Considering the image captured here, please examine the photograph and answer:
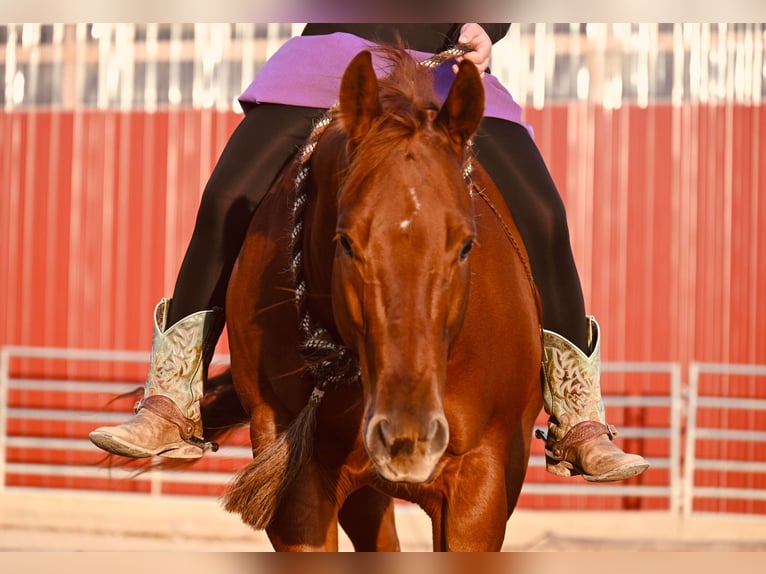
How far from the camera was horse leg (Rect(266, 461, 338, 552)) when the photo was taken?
3436mm

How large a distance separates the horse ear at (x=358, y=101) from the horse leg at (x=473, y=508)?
1.13 meters

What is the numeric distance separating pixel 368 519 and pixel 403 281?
2415mm

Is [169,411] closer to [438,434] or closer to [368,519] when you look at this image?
[368,519]

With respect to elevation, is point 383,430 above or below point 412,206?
below

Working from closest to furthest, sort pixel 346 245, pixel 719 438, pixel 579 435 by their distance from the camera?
1. pixel 346 245
2. pixel 579 435
3. pixel 719 438

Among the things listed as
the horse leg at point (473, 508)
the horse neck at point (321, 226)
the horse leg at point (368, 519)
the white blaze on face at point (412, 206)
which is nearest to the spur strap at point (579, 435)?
the horse leg at point (473, 508)

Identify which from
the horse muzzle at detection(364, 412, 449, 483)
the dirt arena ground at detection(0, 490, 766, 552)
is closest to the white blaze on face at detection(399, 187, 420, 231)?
the horse muzzle at detection(364, 412, 449, 483)

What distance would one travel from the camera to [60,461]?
39.9ft

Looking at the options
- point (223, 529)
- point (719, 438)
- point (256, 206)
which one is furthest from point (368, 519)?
point (719, 438)

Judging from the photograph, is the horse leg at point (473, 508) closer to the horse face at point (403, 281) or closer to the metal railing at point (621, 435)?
the horse face at point (403, 281)

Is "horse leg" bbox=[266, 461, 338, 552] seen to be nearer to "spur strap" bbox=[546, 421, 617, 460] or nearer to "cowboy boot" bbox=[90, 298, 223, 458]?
"cowboy boot" bbox=[90, 298, 223, 458]

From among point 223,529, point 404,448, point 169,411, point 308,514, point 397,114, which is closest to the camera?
point 404,448

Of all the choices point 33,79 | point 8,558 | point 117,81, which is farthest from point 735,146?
point 8,558

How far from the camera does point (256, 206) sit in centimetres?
389
